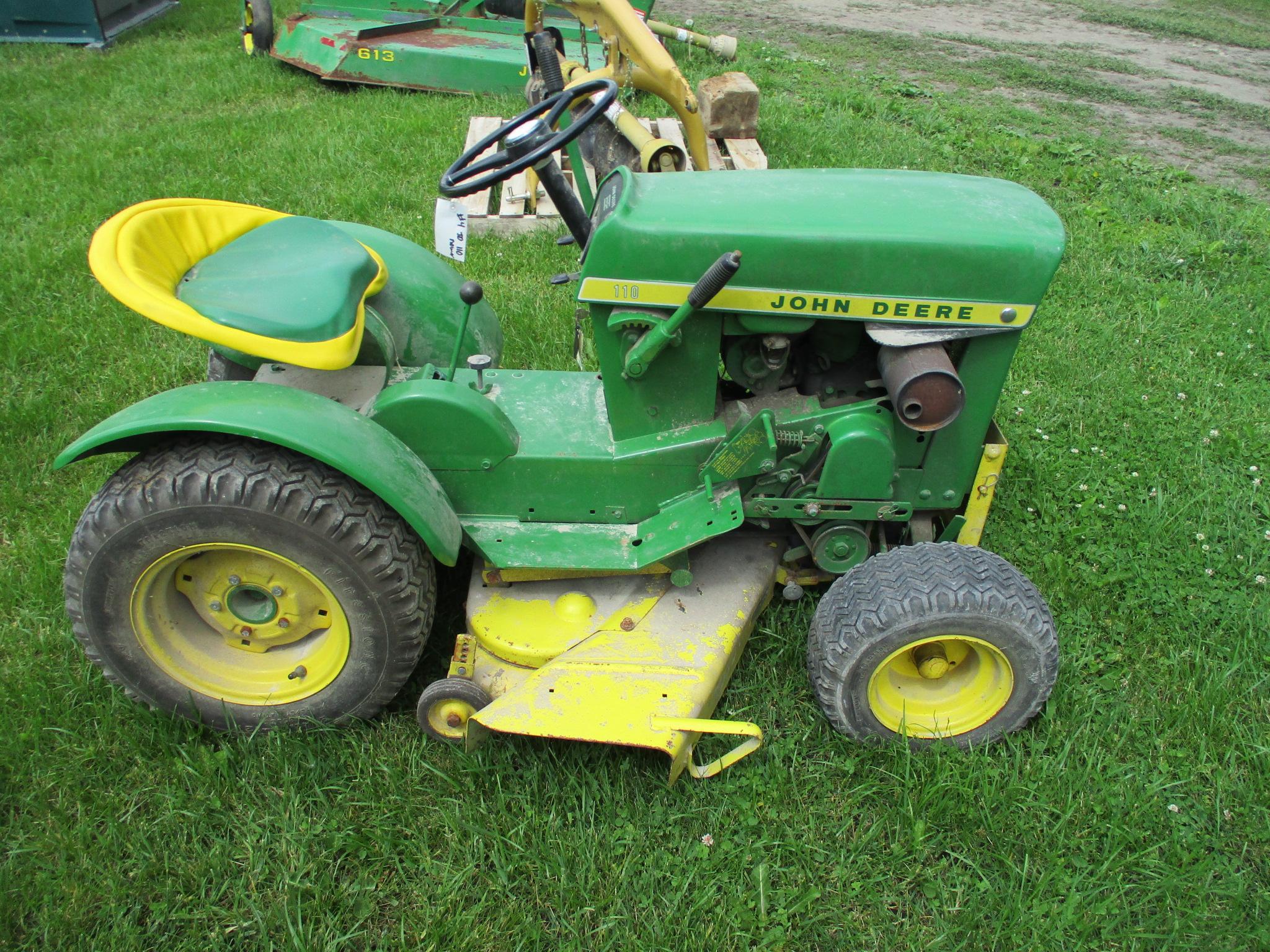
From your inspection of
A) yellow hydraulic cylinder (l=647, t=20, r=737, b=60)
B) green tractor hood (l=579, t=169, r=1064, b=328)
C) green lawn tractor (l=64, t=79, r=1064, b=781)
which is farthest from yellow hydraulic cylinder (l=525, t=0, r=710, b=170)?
green tractor hood (l=579, t=169, r=1064, b=328)

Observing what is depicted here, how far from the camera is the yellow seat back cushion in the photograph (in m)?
2.10

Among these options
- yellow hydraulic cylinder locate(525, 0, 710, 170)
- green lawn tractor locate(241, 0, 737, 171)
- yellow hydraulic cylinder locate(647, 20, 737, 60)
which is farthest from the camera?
green lawn tractor locate(241, 0, 737, 171)

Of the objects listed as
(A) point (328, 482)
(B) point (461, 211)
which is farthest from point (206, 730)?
(B) point (461, 211)

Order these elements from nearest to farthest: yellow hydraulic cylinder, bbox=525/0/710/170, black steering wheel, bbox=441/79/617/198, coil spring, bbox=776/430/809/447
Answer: black steering wheel, bbox=441/79/617/198 < coil spring, bbox=776/430/809/447 < yellow hydraulic cylinder, bbox=525/0/710/170

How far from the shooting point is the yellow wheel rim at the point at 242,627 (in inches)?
91.1

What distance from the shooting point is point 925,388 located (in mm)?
2207

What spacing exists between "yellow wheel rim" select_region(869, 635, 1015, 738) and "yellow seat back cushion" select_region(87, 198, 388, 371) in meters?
1.65

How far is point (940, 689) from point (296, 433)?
1.80 meters

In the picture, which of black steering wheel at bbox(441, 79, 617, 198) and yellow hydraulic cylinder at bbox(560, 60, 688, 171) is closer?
black steering wheel at bbox(441, 79, 617, 198)

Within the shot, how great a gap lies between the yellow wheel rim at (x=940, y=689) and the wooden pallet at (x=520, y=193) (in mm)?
3034

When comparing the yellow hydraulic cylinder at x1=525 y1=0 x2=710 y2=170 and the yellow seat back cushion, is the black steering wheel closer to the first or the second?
the yellow seat back cushion

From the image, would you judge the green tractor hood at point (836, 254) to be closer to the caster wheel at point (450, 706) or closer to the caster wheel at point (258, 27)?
the caster wheel at point (450, 706)

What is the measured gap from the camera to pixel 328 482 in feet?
7.23

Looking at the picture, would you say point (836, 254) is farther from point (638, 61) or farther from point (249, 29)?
point (249, 29)
